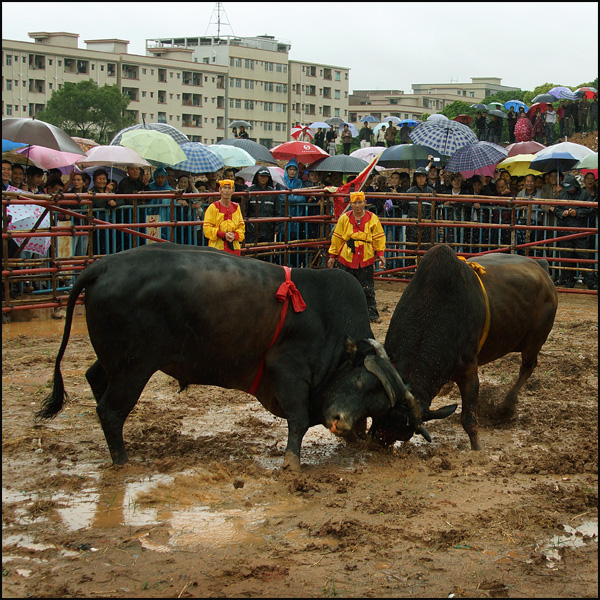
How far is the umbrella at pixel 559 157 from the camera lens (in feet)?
45.9

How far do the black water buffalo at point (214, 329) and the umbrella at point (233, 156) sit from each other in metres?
9.42

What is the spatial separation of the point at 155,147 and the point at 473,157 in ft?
17.2

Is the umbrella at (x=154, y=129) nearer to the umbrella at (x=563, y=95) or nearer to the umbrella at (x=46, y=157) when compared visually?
the umbrella at (x=46, y=157)

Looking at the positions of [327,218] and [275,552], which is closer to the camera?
[275,552]

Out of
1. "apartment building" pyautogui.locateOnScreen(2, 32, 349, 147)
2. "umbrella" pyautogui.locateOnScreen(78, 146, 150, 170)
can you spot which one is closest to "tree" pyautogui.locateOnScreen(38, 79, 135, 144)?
"apartment building" pyautogui.locateOnScreen(2, 32, 349, 147)

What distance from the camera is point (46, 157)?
12102mm

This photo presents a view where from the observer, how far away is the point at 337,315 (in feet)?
18.8

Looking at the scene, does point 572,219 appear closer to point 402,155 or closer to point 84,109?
point 402,155

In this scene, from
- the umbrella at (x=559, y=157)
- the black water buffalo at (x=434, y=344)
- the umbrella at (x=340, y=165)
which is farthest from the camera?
the umbrella at (x=340, y=165)

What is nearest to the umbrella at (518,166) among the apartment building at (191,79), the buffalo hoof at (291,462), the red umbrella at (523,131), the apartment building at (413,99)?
the red umbrella at (523,131)

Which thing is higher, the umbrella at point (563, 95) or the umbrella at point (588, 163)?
the umbrella at point (563, 95)

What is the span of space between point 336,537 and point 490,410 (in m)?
2.91

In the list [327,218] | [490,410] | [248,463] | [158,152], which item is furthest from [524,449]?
[158,152]

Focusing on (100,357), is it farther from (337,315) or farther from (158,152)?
(158,152)
